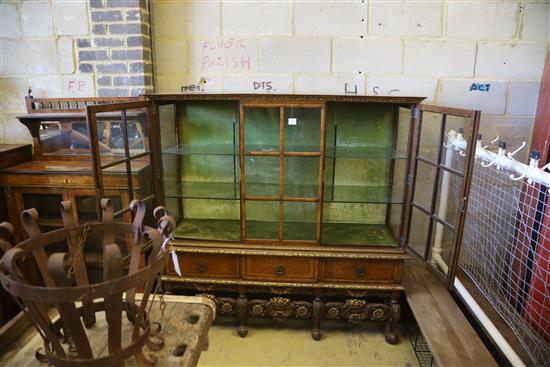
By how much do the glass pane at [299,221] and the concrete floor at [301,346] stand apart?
633 mm

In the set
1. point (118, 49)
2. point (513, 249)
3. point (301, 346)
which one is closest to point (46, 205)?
point (118, 49)

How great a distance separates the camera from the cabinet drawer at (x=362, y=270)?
7.06ft

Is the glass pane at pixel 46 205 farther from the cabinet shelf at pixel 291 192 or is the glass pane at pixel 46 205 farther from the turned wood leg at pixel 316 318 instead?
the turned wood leg at pixel 316 318

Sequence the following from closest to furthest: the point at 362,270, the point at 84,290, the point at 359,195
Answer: the point at 84,290 < the point at 362,270 < the point at 359,195

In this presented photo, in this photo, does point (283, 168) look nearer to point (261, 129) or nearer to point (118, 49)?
point (261, 129)

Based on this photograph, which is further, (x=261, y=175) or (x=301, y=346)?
(x=261, y=175)

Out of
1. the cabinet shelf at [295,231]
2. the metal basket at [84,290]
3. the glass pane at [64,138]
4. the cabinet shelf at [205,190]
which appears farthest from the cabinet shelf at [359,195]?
the glass pane at [64,138]

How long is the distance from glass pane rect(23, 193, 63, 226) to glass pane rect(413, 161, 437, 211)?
7.85ft

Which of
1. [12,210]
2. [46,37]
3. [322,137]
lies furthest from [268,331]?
[46,37]

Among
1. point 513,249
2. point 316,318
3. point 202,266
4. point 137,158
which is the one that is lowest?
point 316,318

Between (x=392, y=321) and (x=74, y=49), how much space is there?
2.66m

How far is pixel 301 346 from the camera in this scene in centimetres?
223

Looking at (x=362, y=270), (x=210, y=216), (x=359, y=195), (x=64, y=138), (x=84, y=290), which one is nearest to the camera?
(x=84, y=290)

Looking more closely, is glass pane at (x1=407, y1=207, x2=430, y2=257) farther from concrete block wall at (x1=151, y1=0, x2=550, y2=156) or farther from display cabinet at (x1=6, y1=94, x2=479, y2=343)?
concrete block wall at (x1=151, y1=0, x2=550, y2=156)
